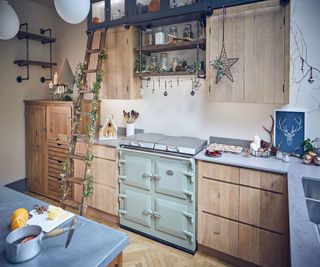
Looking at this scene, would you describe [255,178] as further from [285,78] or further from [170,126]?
[170,126]

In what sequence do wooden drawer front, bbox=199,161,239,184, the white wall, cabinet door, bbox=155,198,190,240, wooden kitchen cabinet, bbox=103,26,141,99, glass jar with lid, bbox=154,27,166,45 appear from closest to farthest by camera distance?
wooden drawer front, bbox=199,161,239,184 < cabinet door, bbox=155,198,190,240 < glass jar with lid, bbox=154,27,166,45 < wooden kitchen cabinet, bbox=103,26,141,99 < the white wall

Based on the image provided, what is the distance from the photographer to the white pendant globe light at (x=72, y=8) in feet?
Answer: 5.07

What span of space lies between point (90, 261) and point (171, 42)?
7.43 feet

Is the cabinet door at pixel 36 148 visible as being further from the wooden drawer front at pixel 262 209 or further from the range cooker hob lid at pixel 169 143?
the wooden drawer front at pixel 262 209

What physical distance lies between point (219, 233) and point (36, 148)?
2.85m

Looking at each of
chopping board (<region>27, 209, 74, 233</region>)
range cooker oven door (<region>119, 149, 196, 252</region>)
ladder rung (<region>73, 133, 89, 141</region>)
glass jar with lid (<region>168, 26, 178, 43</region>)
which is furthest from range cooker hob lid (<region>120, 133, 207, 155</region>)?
chopping board (<region>27, 209, 74, 233</region>)

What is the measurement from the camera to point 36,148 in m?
3.61

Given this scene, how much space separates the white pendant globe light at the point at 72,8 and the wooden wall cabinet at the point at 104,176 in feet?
4.76

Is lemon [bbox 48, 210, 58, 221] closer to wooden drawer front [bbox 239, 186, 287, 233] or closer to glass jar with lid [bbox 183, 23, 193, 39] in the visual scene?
wooden drawer front [bbox 239, 186, 287, 233]

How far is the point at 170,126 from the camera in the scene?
9.63 ft

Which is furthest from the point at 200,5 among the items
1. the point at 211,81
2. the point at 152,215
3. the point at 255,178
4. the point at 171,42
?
the point at 152,215

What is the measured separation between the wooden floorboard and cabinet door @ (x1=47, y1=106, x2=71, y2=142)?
1694mm

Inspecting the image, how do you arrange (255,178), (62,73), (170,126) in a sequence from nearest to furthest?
(255,178) < (170,126) < (62,73)

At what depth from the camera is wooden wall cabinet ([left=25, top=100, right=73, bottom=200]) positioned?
3.28 meters
